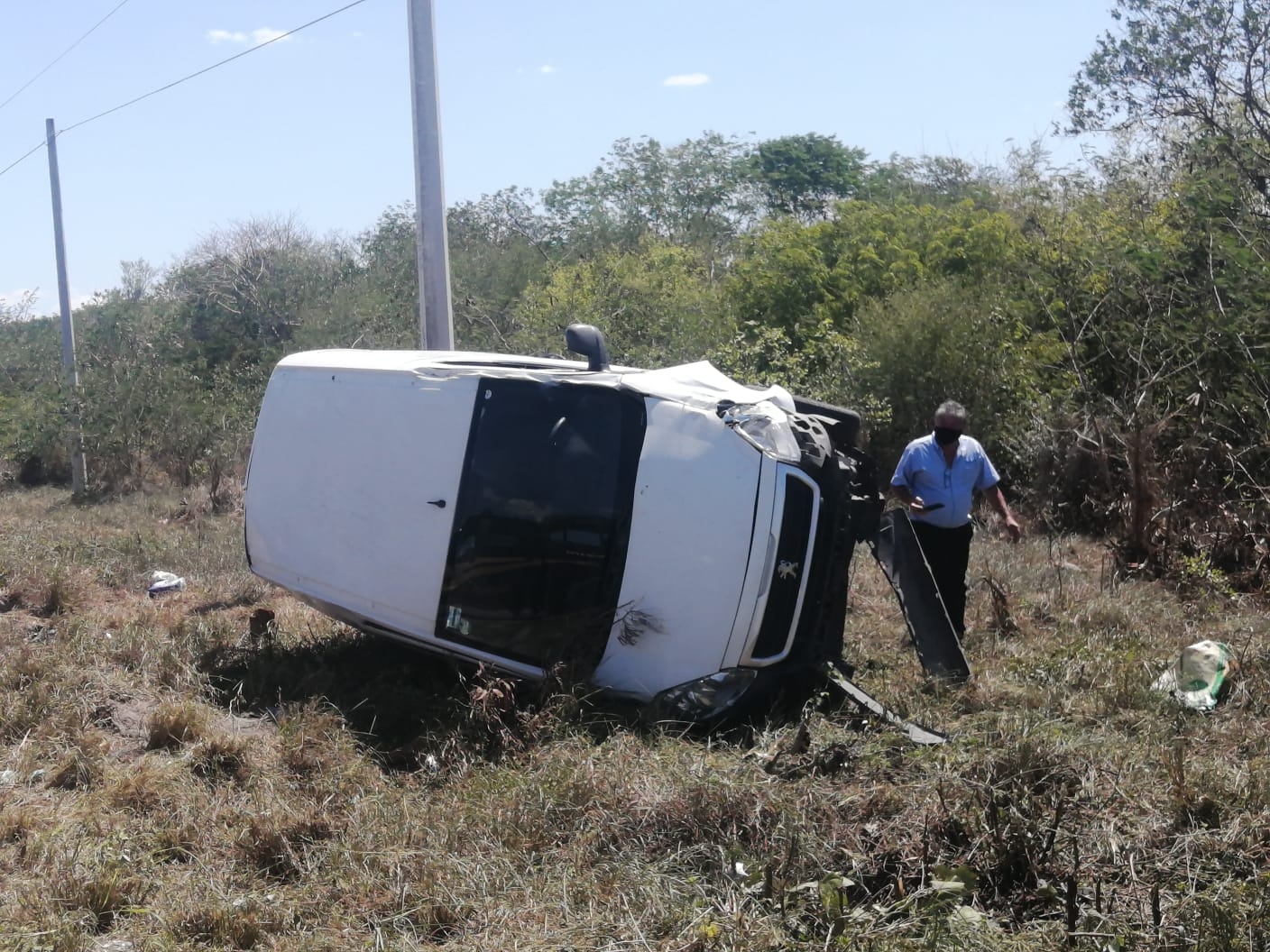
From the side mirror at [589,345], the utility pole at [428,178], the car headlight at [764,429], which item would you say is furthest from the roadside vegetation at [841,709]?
the utility pole at [428,178]

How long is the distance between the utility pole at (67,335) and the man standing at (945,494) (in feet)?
52.2

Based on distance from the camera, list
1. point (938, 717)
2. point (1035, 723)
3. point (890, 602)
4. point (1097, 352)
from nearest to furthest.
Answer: point (1035, 723) → point (938, 717) → point (890, 602) → point (1097, 352)

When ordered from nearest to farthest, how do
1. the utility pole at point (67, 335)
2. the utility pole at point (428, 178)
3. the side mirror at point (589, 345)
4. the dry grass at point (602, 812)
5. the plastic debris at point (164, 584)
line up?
1. the dry grass at point (602, 812)
2. the side mirror at point (589, 345)
3. the utility pole at point (428, 178)
4. the plastic debris at point (164, 584)
5. the utility pole at point (67, 335)

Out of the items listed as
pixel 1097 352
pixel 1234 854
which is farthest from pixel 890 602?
pixel 1097 352

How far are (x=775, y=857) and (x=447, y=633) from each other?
96.6 inches

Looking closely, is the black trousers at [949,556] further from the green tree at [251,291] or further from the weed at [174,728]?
the green tree at [251,291]

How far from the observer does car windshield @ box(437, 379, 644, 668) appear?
5781mm

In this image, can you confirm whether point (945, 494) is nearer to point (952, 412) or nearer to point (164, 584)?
point (952, 412)

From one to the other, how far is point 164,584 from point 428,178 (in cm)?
390

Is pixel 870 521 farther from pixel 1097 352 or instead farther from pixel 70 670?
pixel 1097 352

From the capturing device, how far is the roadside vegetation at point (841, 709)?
12.8 ft

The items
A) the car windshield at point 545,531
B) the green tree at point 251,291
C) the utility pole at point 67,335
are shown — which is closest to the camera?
the car windshield at point 545,531

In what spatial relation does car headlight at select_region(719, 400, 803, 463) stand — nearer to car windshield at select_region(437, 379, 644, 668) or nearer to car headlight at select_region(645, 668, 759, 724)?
car windshield at select_region(437, 379, 644, 668)

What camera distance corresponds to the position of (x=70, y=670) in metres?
6.65
